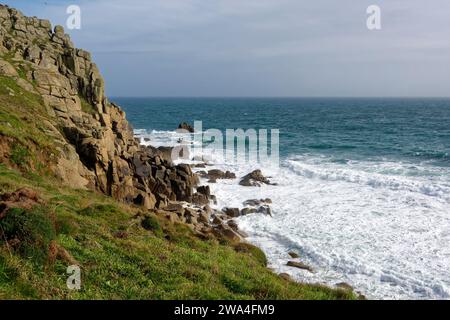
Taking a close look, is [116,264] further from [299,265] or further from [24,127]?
[24,127]

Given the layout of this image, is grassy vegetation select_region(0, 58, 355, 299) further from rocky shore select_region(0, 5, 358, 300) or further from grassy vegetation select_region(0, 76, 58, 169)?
rocky shore select_region(0, 5, 358, 300)

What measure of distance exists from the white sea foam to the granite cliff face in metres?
5.99

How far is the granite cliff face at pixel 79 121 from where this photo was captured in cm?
2942

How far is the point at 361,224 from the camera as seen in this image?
2892cm

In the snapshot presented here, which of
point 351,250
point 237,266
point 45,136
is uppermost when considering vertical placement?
point 45,136

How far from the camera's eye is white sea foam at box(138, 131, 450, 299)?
67.9 ft

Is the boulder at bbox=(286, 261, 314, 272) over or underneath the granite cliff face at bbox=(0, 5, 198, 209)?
underneath

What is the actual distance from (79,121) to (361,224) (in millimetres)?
23367

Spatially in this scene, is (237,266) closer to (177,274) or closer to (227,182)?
(177,274)

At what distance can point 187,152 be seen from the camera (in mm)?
56719

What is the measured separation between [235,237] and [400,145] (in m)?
50.1

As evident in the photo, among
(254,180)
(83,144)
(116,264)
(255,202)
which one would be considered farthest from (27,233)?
(254,180)

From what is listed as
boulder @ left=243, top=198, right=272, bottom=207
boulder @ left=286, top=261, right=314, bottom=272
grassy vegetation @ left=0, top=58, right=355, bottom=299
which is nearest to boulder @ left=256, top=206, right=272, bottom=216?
boulder @ left=243, top=198, right=272, bottom=207

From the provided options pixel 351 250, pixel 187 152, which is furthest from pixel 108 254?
pixel 187 152
